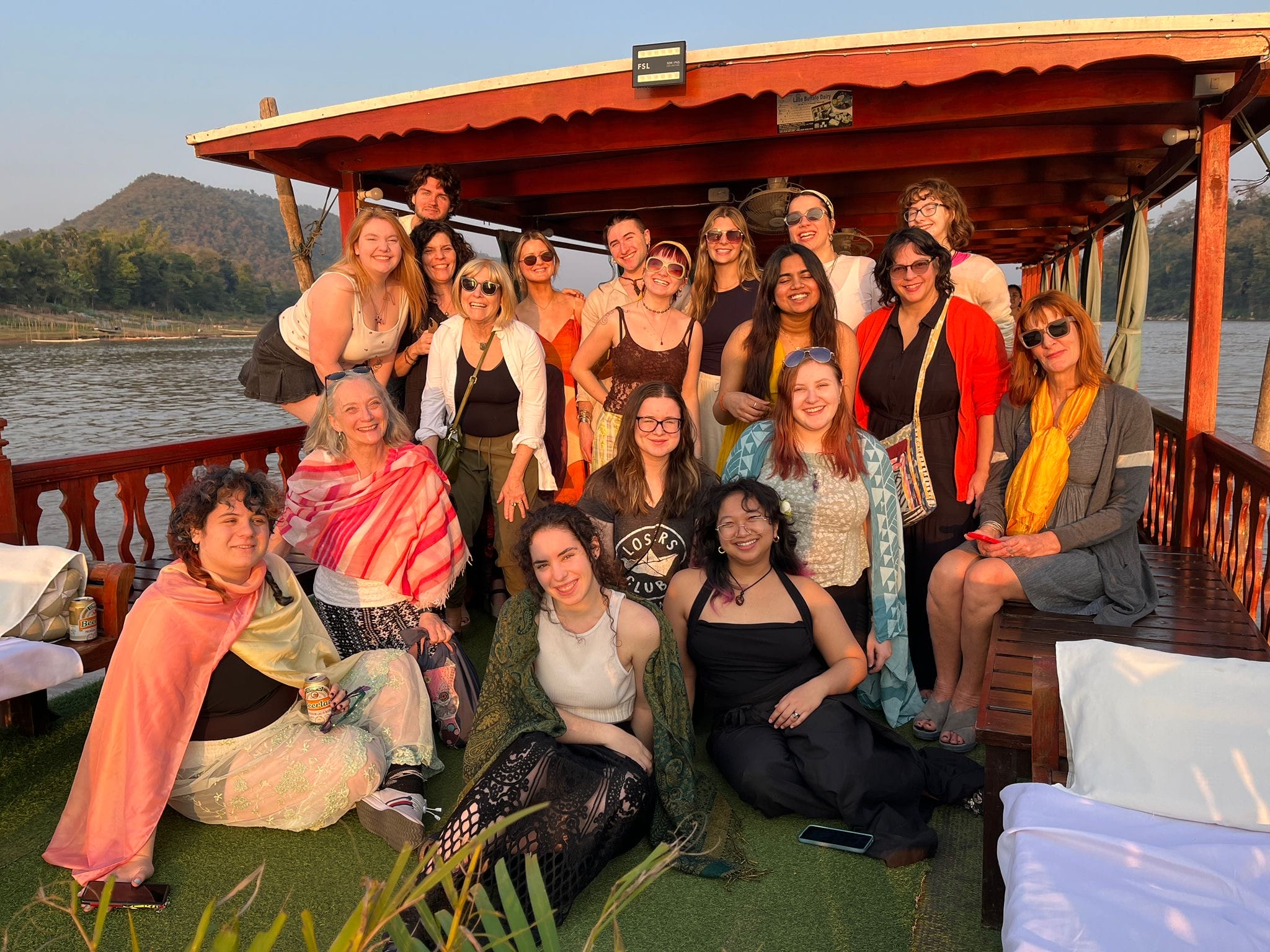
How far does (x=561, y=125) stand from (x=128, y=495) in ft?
9.75

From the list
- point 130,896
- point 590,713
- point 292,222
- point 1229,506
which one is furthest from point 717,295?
point 292,222

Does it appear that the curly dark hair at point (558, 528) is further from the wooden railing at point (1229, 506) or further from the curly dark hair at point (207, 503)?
the wooden railing at point (1229, 506)

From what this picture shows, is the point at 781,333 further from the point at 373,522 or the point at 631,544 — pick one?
the point at 373,522

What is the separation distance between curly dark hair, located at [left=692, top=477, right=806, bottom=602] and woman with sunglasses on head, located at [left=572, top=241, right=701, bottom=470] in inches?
36.6

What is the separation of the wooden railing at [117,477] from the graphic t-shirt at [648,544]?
1.53 m

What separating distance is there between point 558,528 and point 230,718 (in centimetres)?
120

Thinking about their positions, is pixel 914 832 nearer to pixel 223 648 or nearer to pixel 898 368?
pixel 898 368

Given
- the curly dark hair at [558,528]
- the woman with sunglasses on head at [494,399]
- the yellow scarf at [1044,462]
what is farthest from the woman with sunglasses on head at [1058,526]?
the woman with sunglasses on head at [494,399]

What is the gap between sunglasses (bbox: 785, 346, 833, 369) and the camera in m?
3.36

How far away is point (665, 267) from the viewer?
4047mm

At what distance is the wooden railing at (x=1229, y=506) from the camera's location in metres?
3.52

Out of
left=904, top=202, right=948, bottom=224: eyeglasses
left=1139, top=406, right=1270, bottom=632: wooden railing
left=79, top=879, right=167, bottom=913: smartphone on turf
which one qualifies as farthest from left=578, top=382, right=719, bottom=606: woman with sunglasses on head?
left=1139, top=406, right=1270, bottom=632: wooden railing

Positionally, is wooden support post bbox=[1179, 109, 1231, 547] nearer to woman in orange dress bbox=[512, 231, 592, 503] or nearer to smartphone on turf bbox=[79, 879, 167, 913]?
woman in orange dress bbox=[512, 231, 592, 503]

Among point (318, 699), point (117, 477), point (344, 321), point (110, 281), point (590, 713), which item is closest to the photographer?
point (590, 713)
